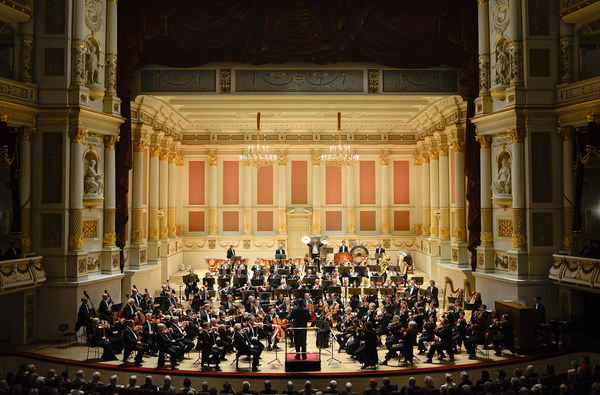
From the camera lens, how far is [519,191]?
14.8m

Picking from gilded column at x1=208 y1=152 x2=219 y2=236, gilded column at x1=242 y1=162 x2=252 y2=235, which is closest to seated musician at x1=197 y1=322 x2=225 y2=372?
gilded column at x1=242 y1=162 x2=252 y2=235

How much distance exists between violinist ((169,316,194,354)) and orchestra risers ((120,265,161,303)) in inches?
215

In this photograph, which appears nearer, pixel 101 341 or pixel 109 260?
pixel 101 341

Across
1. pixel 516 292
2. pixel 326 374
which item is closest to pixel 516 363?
pixel 516 292

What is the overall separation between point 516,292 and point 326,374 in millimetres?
6615

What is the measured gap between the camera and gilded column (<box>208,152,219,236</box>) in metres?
28.2

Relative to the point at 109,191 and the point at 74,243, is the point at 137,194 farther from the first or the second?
the point at 74,243

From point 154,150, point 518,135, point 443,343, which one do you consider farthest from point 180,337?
point 518,135

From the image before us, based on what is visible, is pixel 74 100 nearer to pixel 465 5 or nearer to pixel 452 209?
pixel 465 5

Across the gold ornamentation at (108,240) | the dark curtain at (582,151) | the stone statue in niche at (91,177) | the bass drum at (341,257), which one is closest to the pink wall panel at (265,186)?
the bass drum at (341,257)

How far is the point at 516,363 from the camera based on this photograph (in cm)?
1255

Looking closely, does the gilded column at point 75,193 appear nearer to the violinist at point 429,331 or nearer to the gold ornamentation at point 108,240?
the gold ornamentation at point 108,240

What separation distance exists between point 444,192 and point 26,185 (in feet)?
54.4

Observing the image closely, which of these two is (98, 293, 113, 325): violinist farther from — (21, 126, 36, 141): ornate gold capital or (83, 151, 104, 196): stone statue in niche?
(21, 126, 36, 141): ornate gold capital
